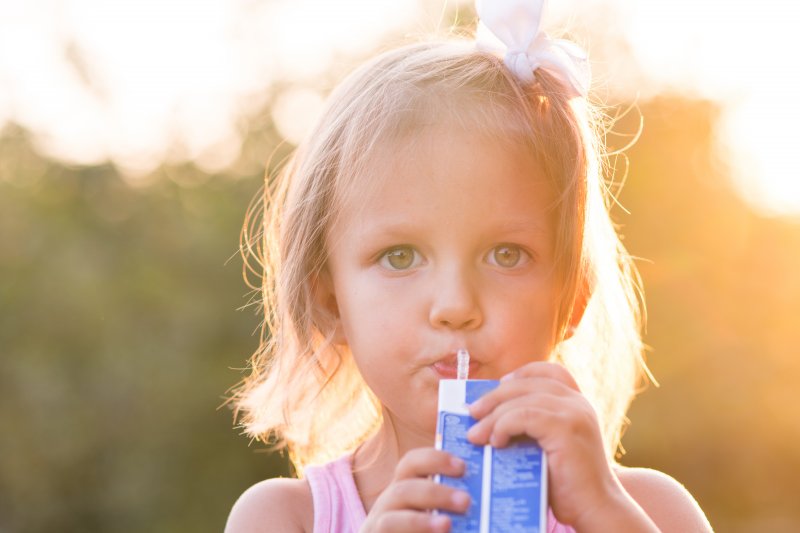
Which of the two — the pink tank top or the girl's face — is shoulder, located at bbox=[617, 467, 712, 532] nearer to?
the pink tank top

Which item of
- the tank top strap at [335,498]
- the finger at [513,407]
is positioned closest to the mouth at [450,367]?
the finger at [513,407]

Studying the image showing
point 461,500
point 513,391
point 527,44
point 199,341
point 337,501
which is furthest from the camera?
point 199,341

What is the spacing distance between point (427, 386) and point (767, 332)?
3.73m

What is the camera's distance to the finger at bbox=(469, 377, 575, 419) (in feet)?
5.33

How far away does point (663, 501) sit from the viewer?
2326 mm

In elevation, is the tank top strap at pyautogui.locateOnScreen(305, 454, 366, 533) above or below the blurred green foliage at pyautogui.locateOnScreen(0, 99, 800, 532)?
below

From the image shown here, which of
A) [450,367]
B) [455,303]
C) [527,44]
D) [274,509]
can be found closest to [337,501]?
[274,509]

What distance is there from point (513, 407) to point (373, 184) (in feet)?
2.29

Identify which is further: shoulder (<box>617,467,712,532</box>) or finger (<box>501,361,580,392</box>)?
shoulder (<box>617,467,712,532</box>)

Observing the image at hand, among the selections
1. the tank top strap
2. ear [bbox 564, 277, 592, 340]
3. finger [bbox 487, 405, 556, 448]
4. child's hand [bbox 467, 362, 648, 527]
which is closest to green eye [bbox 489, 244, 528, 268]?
ear [bbox 564, 277, 592, 340]

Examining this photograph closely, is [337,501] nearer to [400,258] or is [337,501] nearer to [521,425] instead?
[400,258]

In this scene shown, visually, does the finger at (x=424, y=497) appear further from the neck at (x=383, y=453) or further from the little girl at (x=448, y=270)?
the neck at (x=383, y=453)

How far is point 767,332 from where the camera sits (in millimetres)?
5250

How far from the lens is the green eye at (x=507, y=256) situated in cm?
204
